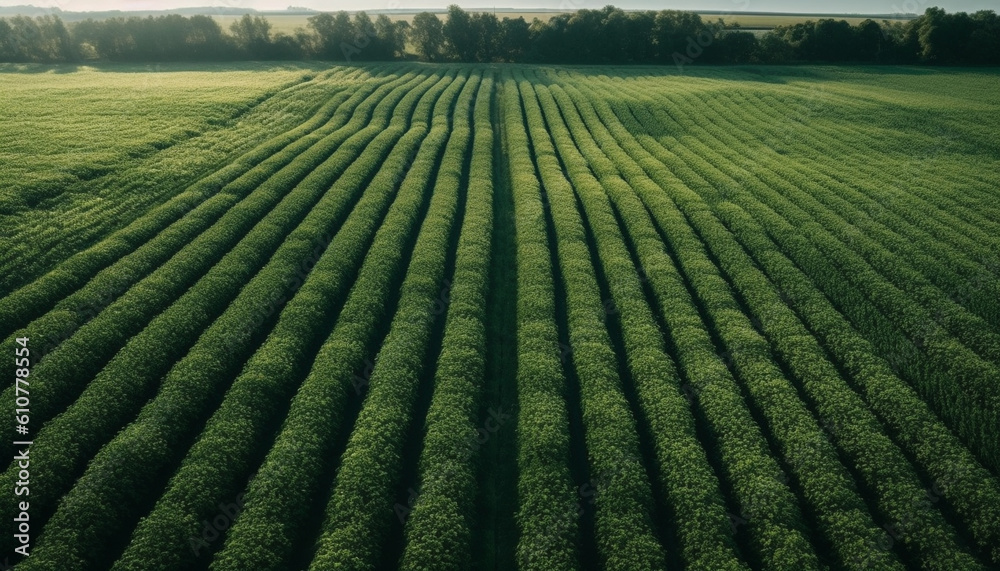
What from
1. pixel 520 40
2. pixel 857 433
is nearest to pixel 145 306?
pixel 857 433

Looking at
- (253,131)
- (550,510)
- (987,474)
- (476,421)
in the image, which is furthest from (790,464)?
(253,131)

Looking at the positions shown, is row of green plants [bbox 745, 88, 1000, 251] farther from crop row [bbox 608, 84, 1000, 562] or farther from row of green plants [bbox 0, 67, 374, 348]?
row of green plants [bbox 0, 67, 374, 348]

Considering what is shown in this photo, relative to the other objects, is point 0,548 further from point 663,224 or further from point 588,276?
point 663,224

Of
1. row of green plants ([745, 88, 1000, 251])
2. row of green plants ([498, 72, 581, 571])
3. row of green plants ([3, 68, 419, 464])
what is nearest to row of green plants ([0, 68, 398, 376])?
row of green plants ([3, 68, 419, 464])

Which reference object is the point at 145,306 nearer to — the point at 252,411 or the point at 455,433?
the point at 252,411

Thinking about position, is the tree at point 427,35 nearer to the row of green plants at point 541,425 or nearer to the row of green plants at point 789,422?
the row of green plants at point 541,425

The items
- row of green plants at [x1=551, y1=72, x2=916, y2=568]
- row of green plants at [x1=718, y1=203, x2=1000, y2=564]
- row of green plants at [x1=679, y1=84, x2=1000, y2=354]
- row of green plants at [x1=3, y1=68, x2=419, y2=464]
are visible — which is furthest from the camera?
row of green plants at [x1=679, y1=84, x2=1000, y2=354]
